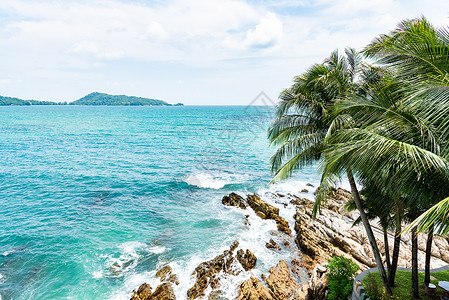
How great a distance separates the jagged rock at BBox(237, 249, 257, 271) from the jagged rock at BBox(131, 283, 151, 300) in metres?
5.34

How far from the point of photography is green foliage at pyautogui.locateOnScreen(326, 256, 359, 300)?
9.56 meters

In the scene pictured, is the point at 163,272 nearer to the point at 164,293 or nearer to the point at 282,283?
the point at 164,293

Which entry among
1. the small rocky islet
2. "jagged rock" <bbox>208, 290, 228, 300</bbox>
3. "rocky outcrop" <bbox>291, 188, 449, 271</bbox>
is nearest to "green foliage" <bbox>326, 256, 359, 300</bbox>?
the small rocky islet

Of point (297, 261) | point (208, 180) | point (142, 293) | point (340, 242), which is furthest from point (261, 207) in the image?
point (142, 293)

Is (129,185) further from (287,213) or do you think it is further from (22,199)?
(287,213)

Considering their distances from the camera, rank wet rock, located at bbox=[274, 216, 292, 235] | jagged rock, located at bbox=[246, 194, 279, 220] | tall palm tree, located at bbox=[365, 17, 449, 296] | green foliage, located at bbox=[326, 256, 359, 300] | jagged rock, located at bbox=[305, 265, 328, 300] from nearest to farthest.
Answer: tall palm tree, located at bbox=[365, 17, 449, 296] → green foliage, located at bbox=[326, 256, 359, 300] → jagged rock, located at bbox=[305, 265, 328, 300] → wet rock, located at bbox=[274, 216, 292, 235] → jagged rock, located at bbox=[246, 194, 279, 220]

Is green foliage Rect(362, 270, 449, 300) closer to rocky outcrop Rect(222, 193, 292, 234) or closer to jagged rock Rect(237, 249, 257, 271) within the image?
jagged rock Rect(237, 249, 257, 271)

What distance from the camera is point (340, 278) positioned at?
9969mm

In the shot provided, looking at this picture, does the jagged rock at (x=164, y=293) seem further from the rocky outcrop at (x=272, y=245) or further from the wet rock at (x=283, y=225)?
the wet rock at (x=283, y=225)

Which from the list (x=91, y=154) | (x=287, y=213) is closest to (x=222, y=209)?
(x=287, y=213)

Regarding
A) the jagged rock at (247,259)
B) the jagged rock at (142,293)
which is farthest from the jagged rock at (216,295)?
the jagged rock at (142,293)

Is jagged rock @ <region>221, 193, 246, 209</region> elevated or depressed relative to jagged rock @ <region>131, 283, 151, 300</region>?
elevated

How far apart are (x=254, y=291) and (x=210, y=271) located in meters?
2.93

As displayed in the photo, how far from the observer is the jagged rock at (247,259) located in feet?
46.2
